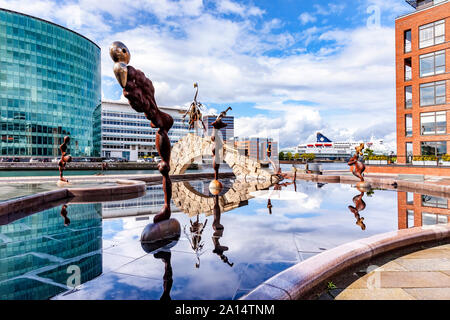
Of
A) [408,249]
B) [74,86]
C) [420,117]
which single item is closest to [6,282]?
[408,249]

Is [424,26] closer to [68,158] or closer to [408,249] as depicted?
[408,249]

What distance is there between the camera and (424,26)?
1217 inches

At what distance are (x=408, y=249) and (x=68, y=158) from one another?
16999 mm

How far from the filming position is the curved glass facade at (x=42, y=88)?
68.1 m

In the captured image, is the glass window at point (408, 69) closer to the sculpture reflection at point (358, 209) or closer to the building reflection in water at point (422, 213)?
the building reflection in water at point (422, 213)

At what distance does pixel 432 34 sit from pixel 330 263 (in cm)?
3872

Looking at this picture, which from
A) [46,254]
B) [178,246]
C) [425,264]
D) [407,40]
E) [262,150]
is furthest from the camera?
[262,150]

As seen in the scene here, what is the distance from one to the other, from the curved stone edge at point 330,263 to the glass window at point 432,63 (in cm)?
3319

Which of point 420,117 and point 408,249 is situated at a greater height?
point 420,117

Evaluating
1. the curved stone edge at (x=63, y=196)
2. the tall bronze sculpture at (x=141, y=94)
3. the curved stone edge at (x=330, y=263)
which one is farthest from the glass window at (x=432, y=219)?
the curved stone edge at (x=63, y=196)

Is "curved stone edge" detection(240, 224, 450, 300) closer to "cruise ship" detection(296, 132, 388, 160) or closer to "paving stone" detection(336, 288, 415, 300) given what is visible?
"paving stone" detection(336, 288, 415, 300)

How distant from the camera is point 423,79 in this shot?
101ft

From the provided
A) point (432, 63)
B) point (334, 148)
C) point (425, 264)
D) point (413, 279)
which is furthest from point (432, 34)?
point (334, 148)

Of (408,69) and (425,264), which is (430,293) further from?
(408,69)
